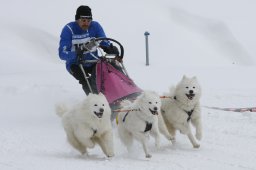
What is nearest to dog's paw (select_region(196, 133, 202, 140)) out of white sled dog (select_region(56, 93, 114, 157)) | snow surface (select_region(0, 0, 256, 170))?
snow surface (select_region(0, 0, 256, 170))

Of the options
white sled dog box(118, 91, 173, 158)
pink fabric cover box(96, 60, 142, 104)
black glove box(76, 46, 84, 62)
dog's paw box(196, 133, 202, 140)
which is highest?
black glove box(76, 46, 84, 62)

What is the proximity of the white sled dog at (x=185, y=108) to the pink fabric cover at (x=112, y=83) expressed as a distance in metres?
0.56

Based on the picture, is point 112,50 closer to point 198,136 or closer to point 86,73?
point 86,73

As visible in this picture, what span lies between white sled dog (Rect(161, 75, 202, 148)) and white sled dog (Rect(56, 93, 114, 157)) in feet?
3.24

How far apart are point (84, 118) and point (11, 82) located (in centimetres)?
519

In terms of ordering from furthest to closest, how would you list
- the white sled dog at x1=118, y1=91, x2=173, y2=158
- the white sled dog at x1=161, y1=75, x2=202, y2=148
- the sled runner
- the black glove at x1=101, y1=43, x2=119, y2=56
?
1. the black glove at x1=101, y1=43, x2=119, y2=56
2. the sled runner
3. the white sled dog at x1=161, y1=75, x2=202, y2=148
4. the white sled dog at x1=118, y1=91, x2=173, y2=158

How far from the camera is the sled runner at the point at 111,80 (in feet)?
20.3

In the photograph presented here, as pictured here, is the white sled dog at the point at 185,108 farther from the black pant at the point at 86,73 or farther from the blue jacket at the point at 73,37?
the blue jacket at the point at 73,37

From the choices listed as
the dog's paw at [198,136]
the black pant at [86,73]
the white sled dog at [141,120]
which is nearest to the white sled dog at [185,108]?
the dog's paw at [198,136]

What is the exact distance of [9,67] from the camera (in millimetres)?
12141

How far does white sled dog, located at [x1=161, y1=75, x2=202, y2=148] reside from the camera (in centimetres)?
578

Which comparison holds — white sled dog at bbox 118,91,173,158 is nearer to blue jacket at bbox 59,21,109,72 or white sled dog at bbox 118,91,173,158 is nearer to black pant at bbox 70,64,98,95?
black pant at bbox 70,64,98,95

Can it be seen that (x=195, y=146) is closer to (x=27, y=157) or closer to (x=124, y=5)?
(x=27, y=157)

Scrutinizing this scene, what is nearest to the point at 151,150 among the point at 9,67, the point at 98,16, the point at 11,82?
the point at 11,82
